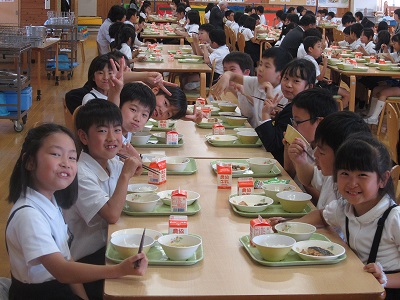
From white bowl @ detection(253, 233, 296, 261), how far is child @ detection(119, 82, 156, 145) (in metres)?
1.31

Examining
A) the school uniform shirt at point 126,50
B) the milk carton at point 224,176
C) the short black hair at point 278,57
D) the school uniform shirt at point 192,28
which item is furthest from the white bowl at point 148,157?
the school uniform shirt at point 192,28

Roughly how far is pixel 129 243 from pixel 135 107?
130 centimetres

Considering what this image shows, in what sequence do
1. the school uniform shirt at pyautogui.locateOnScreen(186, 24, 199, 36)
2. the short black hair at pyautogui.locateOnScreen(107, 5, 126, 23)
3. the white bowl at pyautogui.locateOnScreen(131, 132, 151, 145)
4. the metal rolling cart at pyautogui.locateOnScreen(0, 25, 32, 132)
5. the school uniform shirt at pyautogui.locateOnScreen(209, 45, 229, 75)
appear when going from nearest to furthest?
the white bowl at pyautogui.locateOnScreen(131, 132, 151, 145) < the metal rolling cart at pyautogui.locateOnScreen(0, 25, 32, 132) < the school uniform shirt at pyautogui.locateOnScreen(209, 45, 229, 75) < the short black hair at pyautogui.locateOnScreen(107, 5, 126, 23) < the school uniform shirt at pyautogui.locateOnScreen(186, 24, 199, 36)

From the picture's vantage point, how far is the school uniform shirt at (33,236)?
1.96 meters

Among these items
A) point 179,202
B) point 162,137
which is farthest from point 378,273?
point 162,137

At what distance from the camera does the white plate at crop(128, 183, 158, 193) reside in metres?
2.66

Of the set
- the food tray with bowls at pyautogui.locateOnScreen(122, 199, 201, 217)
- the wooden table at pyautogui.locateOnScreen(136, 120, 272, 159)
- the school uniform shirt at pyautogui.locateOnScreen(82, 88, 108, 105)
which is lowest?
the food tray with bowls at pyautogui.locateOnScreen(122, 199, 201, 217)

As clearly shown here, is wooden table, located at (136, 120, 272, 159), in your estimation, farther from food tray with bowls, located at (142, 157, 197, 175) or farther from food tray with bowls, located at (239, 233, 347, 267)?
food tray with bowls, located at (239, 233, 347, 267)

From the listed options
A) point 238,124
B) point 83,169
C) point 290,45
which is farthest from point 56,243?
point 290,45

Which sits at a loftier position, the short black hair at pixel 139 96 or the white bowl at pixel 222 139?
the short black hair at pixel 139 96

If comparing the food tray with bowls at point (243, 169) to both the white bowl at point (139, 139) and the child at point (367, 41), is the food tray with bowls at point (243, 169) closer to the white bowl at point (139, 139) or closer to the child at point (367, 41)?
the white bowl at point (139, 139)

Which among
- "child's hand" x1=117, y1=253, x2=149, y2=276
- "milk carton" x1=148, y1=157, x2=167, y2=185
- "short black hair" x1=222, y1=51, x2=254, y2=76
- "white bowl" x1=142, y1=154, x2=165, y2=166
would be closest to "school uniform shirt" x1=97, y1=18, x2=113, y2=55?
"short black hair" x1=222, y1=51, x2=254, y2=76

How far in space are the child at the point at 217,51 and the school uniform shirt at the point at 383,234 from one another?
17.2ft

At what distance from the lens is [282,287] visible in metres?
1.83
